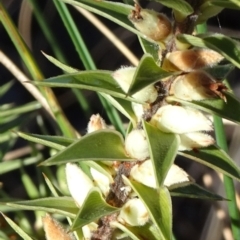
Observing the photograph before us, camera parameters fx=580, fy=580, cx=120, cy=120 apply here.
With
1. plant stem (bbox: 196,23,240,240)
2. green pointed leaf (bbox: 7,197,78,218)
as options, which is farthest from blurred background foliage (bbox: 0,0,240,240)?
green pointed leaf (bbox: 7,197,78,218)

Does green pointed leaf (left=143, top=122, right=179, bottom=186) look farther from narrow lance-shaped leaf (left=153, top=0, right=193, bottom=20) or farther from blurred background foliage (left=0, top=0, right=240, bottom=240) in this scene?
blurred background foliage (left=0, top=0, right=240, bottom=240)

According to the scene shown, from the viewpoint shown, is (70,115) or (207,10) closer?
(207,10)

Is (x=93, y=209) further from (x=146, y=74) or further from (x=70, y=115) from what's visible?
(x=70, y=115)

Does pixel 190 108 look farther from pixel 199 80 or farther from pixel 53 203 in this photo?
pixel 53 203

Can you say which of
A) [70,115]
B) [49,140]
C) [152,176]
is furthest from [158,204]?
[70,115]

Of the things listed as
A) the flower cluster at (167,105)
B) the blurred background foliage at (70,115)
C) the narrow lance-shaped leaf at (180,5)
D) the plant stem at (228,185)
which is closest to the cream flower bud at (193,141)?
the flower cluster at (167,105)
